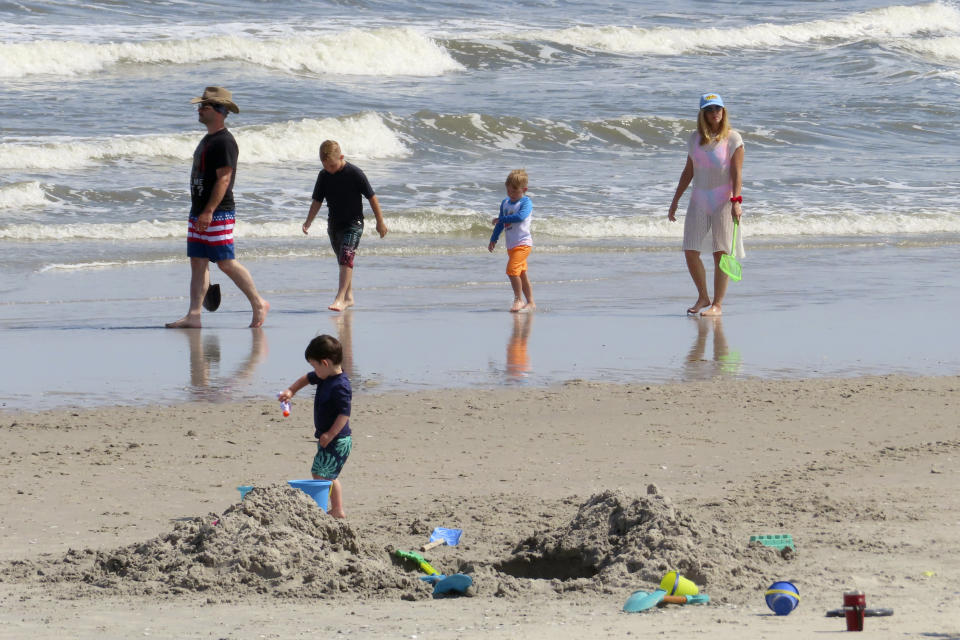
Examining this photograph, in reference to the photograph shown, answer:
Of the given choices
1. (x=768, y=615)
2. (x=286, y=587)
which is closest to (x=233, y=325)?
(x=286, y=587)

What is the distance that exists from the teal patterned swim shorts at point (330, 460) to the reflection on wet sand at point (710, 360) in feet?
10.1

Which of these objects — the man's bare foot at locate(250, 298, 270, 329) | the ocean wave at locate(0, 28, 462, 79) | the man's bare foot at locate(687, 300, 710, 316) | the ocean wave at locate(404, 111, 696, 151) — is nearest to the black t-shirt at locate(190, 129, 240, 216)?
the man's bare foot at locate(250, 298, 270, 329)

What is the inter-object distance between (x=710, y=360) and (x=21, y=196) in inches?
393

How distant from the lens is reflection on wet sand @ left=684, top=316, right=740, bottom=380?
7715 millimetres

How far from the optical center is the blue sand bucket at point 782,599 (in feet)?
12.4

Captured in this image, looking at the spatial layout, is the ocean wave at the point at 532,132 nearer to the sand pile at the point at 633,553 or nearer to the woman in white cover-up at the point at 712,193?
the woman in white cover-up at the point at 712,193

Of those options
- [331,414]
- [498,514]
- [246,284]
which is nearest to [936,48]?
[246,284]

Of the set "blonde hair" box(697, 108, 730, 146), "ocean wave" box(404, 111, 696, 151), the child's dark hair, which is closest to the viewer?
the child's dark hair

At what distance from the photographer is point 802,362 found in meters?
8.01

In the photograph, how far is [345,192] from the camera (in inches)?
396

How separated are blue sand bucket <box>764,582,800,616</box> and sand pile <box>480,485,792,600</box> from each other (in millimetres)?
256

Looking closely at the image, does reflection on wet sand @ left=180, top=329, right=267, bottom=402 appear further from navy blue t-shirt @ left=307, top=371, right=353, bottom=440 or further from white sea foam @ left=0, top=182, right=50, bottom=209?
white sea foam @ left=0, top=182, right=50, bottom=209

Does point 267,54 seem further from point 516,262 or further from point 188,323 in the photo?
point 188,323

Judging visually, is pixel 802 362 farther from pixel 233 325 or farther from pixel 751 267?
pixel 751 267
